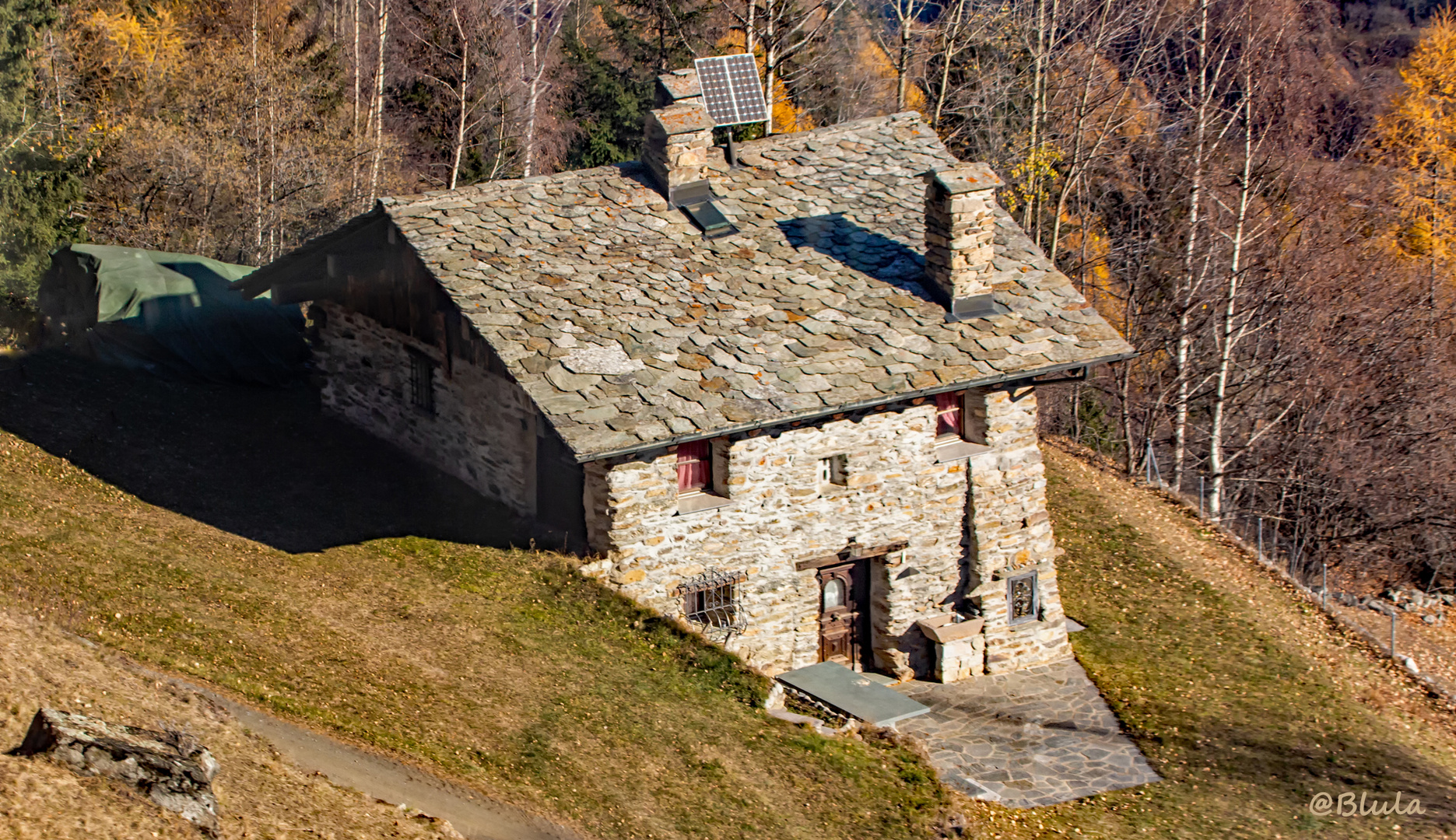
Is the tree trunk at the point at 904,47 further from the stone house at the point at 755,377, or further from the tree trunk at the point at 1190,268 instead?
the stone house at the point at 755,377

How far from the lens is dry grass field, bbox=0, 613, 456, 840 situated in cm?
875

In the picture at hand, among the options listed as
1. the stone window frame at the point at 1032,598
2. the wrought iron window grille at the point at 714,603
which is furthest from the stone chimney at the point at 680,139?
the stone window frame at the point at 1032,598

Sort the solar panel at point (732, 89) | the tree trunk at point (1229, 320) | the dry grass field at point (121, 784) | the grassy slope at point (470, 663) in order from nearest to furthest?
the dry grass field at point (121, 784) < the grassy slope at point (470, 663) < the solar panel at point (732, 89) < the tree trunk at point (1229, 320)

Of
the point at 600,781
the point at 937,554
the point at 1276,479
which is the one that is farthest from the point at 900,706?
the point at 1276,479

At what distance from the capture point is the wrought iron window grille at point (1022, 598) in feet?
65.0

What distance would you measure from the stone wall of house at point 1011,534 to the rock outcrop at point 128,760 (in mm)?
12204

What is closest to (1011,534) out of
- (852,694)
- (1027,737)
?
(1027,737)

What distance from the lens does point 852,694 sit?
17656 mm

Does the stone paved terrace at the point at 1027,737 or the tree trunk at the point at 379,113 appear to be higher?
the tree trunk at the point at 379,113

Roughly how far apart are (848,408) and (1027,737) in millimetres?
5195

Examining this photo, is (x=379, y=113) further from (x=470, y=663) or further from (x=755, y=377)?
(x=470, y=663)

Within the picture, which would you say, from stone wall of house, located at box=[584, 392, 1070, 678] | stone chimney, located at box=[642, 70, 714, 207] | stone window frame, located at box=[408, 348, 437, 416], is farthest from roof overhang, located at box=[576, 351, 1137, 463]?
stone window frame, located at box=[408, 348, 437, 416]

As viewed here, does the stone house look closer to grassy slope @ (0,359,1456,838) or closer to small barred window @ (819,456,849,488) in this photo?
small barred window @ (819,456,849,488)

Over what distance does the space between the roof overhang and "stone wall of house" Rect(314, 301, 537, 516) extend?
2062mm
